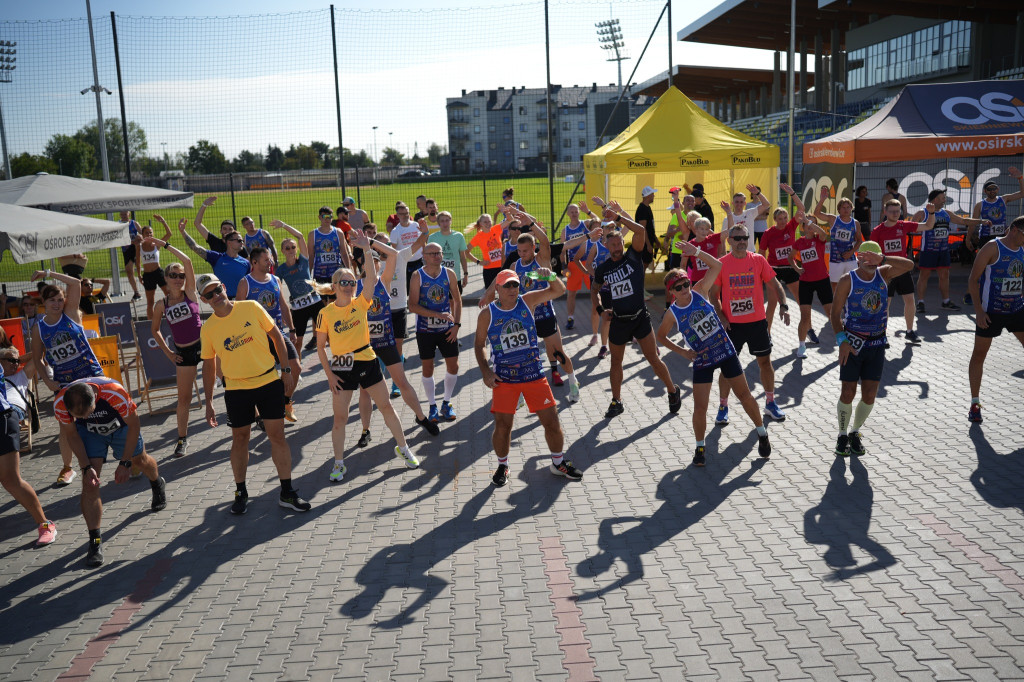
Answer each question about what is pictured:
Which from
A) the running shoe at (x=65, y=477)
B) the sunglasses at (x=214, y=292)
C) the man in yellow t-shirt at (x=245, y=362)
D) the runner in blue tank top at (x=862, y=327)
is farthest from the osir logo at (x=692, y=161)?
the running shoe at (x=65, y=477)

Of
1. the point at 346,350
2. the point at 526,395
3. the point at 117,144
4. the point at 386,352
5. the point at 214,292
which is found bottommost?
the point at 526,395

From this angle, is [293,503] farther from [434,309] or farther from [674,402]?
[674,402]

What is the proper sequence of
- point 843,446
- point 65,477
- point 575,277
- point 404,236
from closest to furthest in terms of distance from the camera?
point 843,446 < point 65,477 < point 575,277 < point 404,236

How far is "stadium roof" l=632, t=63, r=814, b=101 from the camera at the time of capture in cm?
5441

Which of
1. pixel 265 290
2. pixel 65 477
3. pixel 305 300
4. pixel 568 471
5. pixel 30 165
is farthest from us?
pixel 30 165

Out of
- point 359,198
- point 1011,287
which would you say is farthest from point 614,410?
point 359,198

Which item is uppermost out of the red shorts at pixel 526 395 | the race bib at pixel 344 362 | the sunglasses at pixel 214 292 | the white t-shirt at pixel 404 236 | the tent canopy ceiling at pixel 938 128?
the tent canopy ceiling at pixel 938 128

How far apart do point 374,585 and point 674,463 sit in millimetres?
3211

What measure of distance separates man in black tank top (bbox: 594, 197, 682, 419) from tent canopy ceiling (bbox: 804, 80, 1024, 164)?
8.41 meters

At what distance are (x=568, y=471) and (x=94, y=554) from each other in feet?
12.7

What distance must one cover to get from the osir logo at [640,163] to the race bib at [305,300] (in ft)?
25.6

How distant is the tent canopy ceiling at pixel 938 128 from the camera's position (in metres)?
14.7

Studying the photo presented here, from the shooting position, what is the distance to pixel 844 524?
5.84 metres

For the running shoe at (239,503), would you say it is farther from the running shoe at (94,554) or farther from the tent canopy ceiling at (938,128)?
the tent canopy ceiling at (938,128)
